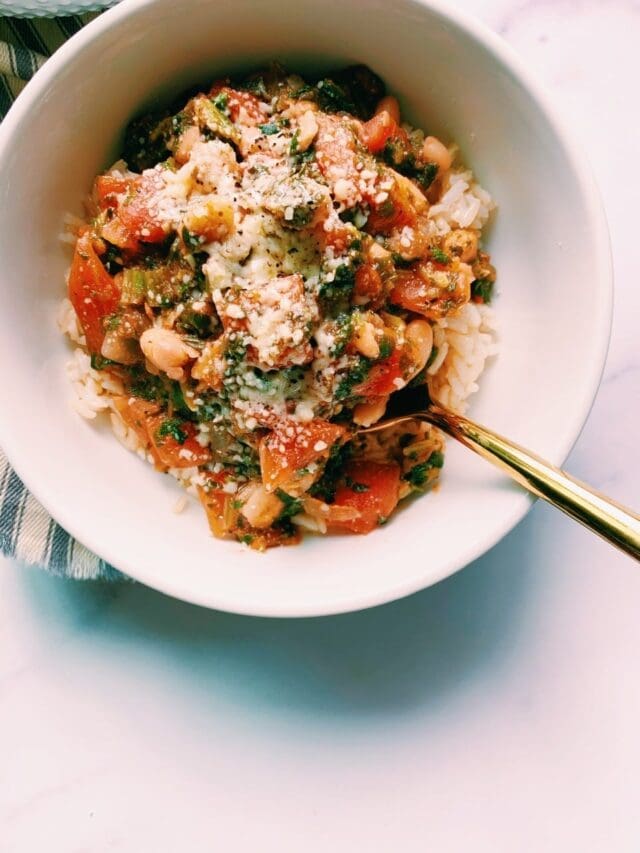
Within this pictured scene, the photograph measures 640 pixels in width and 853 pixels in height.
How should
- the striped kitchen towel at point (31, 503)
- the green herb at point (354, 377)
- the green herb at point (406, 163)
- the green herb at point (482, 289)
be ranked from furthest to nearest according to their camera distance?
the striped kitchen towel at point (31, 503) < the green herb at point (482, 289) < the green herb at point (406, 163) < the green herb at point (354, 377)

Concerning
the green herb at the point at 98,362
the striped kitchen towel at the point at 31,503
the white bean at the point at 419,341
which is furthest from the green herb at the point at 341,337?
the striped kitchen towel at the point at 31,503

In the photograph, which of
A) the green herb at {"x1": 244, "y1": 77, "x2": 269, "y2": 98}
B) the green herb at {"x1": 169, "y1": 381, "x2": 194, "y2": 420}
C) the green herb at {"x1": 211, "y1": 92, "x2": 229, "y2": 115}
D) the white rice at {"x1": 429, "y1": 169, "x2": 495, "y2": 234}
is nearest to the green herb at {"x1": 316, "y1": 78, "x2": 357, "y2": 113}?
the green herb at {"x1": 244, "y1": 77, "x2": 269, "y2": 98}

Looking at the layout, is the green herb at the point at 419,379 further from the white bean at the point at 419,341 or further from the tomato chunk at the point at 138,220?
the tomato chunk at the point at 138,220

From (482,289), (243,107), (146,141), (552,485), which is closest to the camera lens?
(552,485)

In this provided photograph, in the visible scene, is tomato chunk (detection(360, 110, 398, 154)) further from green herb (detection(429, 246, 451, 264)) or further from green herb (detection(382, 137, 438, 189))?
green herb (detection(429, 246, 451, 264))

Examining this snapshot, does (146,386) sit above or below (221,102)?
below

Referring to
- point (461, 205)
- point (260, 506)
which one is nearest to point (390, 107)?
point (461, 205)

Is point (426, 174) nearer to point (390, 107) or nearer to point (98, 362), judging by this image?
point (390, 107)
